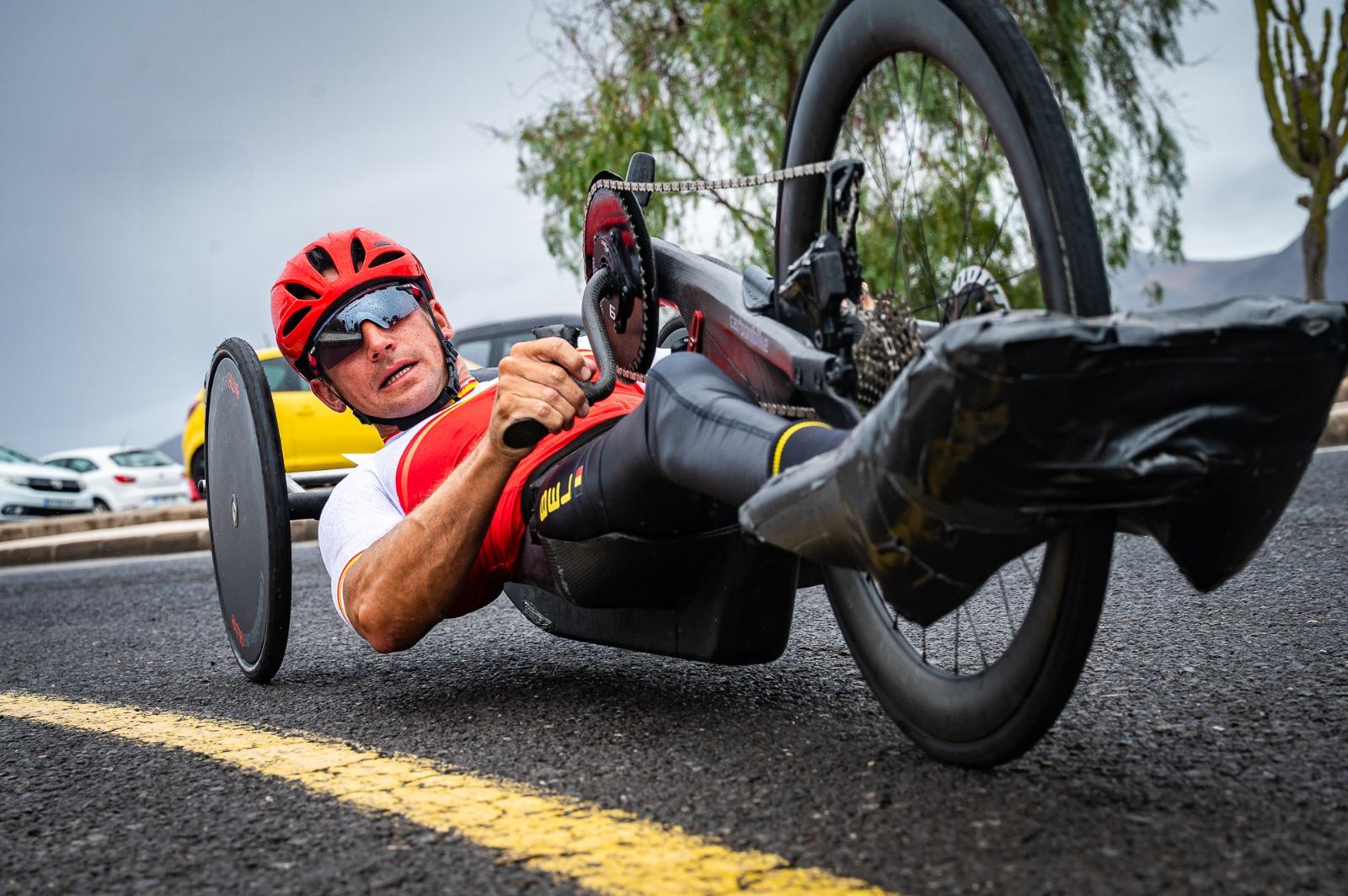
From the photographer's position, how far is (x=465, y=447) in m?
2.54

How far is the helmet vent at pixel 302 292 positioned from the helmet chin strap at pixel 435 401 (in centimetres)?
22

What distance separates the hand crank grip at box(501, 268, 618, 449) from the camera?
6.62ft

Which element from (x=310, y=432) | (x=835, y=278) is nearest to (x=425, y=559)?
(x=835, y=278)

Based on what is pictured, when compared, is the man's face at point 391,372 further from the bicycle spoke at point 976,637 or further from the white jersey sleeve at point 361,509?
the bicycle spoke at point 976,637

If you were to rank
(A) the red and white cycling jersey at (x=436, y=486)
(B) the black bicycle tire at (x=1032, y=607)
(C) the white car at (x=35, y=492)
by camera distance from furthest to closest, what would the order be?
1. (C) the white car at (x=35, y=492)
2. (A) the red and white cycling jersey at (x=436, y=486)
3. (B) the black bicycle tire at (x=1032, y=607)

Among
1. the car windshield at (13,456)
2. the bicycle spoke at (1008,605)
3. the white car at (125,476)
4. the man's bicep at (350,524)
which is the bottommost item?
the white car at (125,476)

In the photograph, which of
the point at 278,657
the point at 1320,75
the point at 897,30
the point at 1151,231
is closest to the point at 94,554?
the point at 278,657

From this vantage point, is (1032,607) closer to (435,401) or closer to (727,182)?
(727,182)

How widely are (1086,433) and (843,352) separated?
2.03ft

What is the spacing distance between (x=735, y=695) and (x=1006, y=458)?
1194 mm

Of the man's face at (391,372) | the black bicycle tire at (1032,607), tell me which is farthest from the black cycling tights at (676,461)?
the man's face at (391,372)

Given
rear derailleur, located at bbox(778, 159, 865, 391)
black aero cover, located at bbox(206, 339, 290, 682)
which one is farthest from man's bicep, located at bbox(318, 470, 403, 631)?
rear derailleur, located at bbox(778, 159, 865, 391)

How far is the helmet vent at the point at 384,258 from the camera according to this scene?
9.43ft

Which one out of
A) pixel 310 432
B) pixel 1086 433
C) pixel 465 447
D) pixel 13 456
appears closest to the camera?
pixel 1086 433
